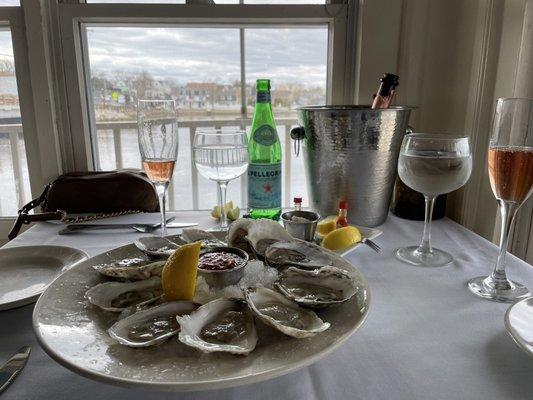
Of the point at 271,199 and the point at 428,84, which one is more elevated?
the point at 428,84

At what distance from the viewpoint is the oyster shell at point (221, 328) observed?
0.32m

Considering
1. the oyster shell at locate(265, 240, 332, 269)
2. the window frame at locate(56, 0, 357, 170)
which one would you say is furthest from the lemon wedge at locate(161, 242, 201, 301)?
the window frame at locate(56, 0, 357, 170)

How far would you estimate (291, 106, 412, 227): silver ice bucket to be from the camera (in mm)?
751

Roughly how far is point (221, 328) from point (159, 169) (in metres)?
0.41

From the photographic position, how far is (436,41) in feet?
3.46

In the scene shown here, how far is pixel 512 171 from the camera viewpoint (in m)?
0.50

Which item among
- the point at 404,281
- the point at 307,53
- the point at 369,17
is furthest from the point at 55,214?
the point at 307,53

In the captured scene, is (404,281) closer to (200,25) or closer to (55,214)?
(55,214)

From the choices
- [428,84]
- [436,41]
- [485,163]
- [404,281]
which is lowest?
[404,281]

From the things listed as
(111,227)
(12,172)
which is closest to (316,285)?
(111,227)

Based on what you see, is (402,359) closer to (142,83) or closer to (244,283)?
(244,283)

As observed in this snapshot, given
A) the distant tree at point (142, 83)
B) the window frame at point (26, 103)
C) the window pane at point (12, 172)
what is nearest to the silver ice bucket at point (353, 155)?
the window frame at point (26, 103)

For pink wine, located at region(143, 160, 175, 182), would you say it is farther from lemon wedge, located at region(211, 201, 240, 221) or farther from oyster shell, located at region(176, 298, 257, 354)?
oyster shell, located at region(176, 298, 257, 354)

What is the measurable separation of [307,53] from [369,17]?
66cm
